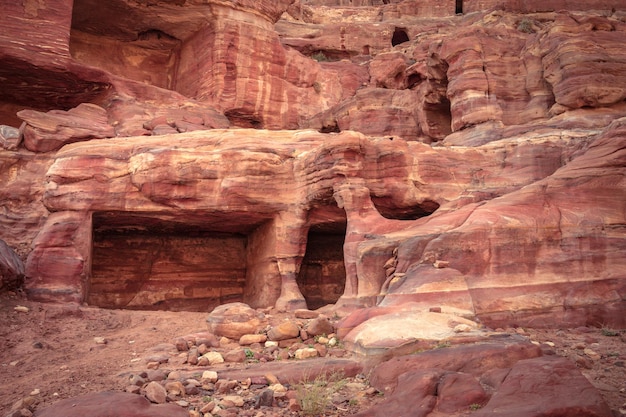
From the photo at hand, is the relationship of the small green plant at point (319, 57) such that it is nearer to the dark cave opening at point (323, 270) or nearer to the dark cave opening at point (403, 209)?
the dark cave opening at point (323, 270)

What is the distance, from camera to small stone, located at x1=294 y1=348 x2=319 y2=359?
8.09m

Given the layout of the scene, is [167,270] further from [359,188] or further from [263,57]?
[263,57]

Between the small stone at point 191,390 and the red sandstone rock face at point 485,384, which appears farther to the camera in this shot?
the small stone at point 191,390

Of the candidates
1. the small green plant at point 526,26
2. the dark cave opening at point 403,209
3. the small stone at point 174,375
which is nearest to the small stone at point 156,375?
the small stone at point 174,375

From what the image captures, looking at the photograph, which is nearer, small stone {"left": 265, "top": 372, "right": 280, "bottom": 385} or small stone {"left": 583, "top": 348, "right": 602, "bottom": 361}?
small stone {"left": 265, "top": 372, "right": 280, "bottom": 385}

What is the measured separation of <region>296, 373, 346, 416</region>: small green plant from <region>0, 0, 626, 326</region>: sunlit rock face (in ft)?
8.46

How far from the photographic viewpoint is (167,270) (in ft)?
58.5

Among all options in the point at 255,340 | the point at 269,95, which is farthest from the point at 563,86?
the point at 255,340

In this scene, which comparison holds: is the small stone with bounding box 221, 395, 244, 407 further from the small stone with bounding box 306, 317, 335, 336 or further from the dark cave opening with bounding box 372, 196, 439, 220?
the dark cave opening with bounding box 372, 196, 439, 220

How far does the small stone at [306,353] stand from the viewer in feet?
26.5

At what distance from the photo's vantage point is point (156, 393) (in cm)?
621

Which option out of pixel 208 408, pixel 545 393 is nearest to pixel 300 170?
pixel 208 408

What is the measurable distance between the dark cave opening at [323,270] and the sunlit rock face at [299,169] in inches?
2.2

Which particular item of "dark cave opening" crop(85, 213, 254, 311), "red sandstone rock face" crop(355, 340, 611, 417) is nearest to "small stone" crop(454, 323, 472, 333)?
"red sandstone rock face" crop(355, 340, 611, 417)
